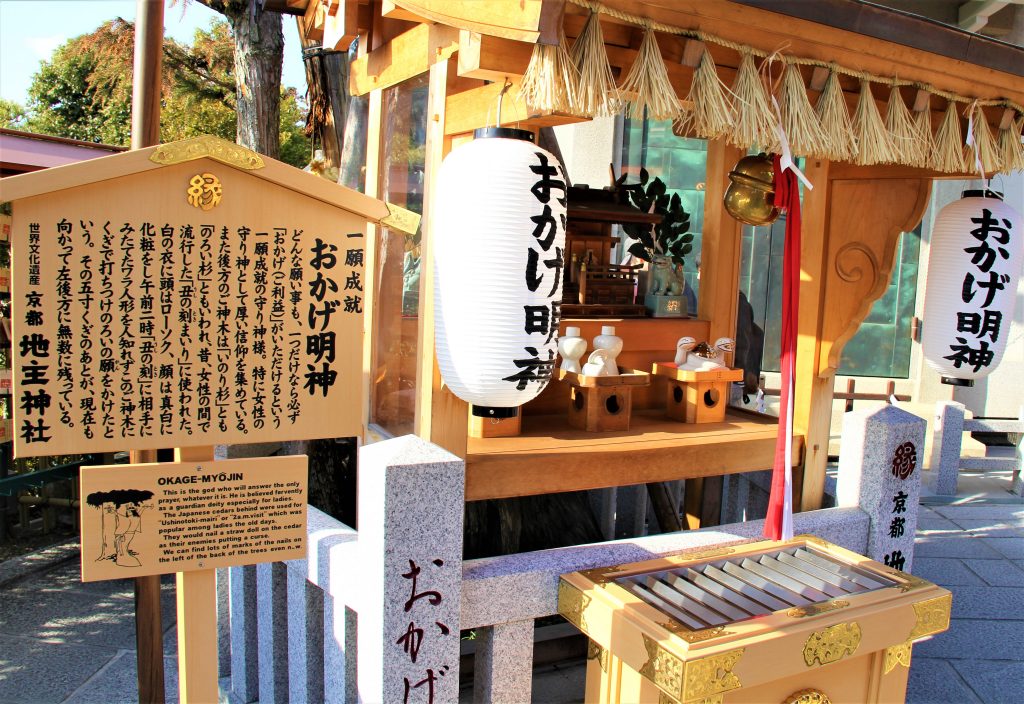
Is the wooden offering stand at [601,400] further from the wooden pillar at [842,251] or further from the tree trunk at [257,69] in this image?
the tree trunk at [257,69]

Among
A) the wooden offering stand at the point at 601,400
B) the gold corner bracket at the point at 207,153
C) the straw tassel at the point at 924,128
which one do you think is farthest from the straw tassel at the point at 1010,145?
the gold corner bracket at the point at 207,153

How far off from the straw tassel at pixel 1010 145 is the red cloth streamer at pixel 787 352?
158 centimetres

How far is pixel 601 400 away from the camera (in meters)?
4.30

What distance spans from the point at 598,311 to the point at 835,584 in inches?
81.1

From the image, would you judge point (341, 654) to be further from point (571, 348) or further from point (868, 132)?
point (868, 132)

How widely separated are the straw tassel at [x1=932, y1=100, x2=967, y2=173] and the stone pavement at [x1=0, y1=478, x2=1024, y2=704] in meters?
2.86

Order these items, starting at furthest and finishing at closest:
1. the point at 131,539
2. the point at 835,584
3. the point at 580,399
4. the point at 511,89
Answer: the point at 580,399 → the point at 835,584 → the point at 511,89 → the point at 131,539

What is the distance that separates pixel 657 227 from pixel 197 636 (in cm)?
378

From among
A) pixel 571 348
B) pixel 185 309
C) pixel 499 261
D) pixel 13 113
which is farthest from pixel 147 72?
pixel 13 113

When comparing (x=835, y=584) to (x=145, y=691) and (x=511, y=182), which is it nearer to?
(x=511, y=182)

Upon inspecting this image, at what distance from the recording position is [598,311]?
15.8 ft

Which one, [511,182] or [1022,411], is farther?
[1022,411]

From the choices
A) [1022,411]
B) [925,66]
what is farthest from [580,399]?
[1022,411]

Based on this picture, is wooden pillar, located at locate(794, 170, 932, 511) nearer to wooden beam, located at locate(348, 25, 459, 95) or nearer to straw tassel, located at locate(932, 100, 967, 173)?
straw tassel, located at locate(932, 100, 967, 173)
